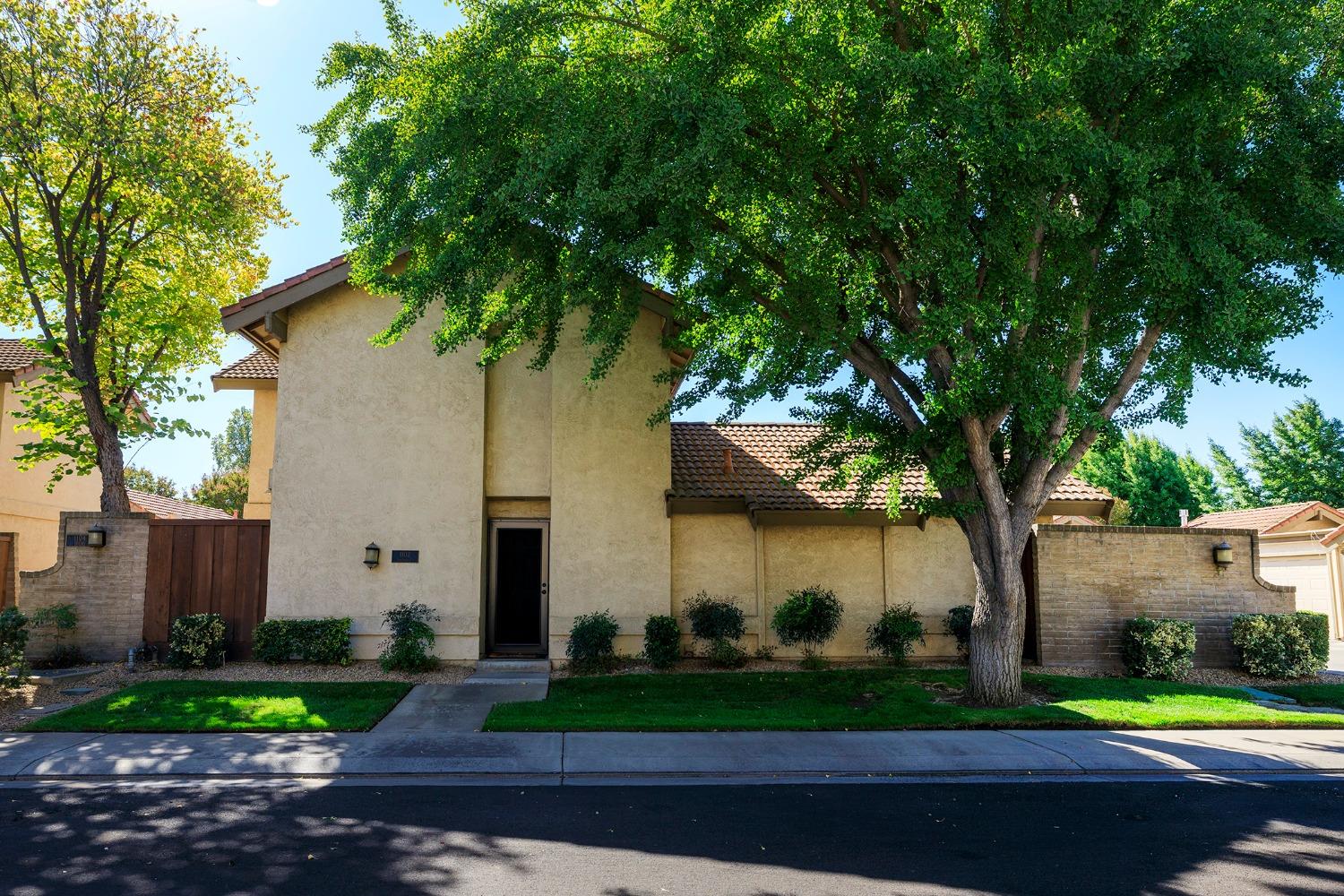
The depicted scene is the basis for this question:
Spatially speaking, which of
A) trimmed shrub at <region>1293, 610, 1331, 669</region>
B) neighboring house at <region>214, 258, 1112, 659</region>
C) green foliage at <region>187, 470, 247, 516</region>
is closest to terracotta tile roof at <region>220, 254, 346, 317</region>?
neighboring house at <region>214, 258, 1112, 659</region>

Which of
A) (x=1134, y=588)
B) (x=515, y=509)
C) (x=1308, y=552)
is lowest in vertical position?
(x=1134, y=588)

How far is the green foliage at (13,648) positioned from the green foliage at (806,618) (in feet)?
34.9

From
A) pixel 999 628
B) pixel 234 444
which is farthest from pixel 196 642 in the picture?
pixel 234 444

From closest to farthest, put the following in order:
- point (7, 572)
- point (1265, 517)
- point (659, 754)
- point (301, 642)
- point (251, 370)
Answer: point (659, 754) < point (301, 642) < point (251, 370) < point (7, 572) < point (1265, 517)

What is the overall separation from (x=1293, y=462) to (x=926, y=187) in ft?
119

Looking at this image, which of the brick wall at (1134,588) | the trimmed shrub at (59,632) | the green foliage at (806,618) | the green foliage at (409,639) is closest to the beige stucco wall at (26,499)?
the trimmed shrub at (59,632)

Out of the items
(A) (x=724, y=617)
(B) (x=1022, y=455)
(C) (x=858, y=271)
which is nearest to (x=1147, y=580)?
(B) (x=1022, y=455)

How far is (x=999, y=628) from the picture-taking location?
11.0 m

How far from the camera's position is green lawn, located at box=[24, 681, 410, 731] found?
9430 mm

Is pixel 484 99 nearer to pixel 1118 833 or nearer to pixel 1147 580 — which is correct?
pixel 1118 833

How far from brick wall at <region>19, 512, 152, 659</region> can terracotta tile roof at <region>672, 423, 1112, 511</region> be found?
866 cm

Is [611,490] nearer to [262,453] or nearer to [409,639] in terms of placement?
[409,639]

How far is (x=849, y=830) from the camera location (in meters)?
6.40

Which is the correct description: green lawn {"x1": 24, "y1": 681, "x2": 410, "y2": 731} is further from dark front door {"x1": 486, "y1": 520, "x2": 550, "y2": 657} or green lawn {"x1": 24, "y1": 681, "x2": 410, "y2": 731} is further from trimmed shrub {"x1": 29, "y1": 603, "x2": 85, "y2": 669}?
Result: dark front door {"x1": 486, "y1": 520, "x2": 550, "y2": 657}
